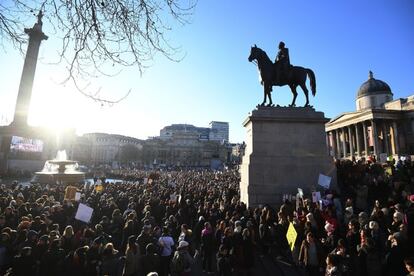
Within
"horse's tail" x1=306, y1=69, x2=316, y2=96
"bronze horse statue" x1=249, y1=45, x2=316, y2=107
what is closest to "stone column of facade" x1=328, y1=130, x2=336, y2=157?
"horse's tail" x1=306, y1=69, x2=316, y2=96

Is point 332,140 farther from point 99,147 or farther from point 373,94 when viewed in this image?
point 99,147

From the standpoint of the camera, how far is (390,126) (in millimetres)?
51875

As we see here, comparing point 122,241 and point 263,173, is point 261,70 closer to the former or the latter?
→ point 263,173

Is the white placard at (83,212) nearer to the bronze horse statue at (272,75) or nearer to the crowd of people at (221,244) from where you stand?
the crowd of people at (221,244)

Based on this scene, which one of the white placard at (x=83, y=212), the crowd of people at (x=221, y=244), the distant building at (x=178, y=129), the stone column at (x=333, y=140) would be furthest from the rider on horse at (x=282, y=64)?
the distant building at (x=178, y=129)

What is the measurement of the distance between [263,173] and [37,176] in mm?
27478

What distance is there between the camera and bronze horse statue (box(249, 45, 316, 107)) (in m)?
14.3

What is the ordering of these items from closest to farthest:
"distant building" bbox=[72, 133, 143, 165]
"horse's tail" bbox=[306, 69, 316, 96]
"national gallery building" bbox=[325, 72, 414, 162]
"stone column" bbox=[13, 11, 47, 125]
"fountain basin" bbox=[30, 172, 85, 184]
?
"horse's tail" bbox=[306, 69, 316, 96] < "fountain basin" bbox=[30, 172, 85, 184] < "stone column" bbox=[13, 11, 47, 125] < "national gallery building" bbox=[325, 72, 414, 162] < "distant building" bbox=[72, 133, 143, 165]

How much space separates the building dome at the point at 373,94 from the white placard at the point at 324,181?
6101cm

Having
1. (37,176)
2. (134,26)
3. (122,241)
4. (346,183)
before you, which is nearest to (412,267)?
(134,26)

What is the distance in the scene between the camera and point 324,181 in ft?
40.0

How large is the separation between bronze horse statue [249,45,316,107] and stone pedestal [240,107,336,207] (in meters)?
1.02

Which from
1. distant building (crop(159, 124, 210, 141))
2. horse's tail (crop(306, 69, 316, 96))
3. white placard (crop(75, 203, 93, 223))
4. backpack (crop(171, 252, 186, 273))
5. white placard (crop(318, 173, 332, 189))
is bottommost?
backpack (crop(171, 252, 186, 273))

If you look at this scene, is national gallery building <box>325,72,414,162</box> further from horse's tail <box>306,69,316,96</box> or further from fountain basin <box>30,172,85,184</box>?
fountain basin <box>30,172,85,184</box>
